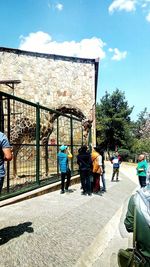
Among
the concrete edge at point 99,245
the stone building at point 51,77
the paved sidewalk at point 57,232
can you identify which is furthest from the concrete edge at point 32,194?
the stone building at point 51,77

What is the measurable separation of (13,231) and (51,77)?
15984 mm

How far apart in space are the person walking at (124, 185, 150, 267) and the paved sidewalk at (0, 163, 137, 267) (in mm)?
1400

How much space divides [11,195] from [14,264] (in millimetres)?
4029

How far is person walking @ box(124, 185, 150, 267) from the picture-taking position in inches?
115

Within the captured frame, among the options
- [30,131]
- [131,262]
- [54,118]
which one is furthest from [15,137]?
[131,262]

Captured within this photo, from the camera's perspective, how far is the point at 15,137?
11695 millimetres

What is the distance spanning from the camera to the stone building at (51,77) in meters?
19.7

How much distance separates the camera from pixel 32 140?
10.2 meters

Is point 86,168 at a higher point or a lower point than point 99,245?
higher

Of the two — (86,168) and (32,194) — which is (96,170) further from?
(32,194)

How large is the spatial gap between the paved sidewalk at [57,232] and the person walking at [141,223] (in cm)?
140

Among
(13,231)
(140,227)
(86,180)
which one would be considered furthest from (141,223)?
(86,180)

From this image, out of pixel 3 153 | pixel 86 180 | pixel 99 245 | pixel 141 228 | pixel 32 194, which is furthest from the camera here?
pixel 86 180

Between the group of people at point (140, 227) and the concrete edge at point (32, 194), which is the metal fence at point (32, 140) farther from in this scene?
the group of people at point (140, 227)
